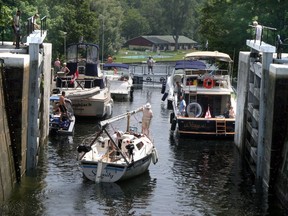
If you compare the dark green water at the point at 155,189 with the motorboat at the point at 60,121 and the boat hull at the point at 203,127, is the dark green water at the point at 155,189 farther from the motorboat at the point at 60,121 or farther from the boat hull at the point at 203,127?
the boat hull at the point at 203,127

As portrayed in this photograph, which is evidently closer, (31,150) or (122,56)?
(31,150)

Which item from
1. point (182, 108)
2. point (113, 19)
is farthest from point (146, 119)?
point (113, 19)

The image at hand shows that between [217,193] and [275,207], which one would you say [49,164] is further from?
[275,207]

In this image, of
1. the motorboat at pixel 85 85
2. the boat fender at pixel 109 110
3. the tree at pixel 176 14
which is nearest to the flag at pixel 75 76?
the motorboat at pixel 85 85

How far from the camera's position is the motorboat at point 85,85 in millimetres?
47125

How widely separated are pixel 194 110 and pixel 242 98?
491 centimetres

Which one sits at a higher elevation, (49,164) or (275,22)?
(275,22)

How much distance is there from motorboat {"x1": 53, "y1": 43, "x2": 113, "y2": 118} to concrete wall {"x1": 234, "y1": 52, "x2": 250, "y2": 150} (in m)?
9.96

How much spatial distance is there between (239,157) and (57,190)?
37.1 feet

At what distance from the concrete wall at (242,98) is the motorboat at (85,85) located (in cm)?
996

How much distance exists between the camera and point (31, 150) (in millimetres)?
32250

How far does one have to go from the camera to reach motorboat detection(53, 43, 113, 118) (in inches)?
1855

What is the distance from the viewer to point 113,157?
31516 mm

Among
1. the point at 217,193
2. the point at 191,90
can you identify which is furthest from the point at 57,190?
the point at 191,90
